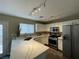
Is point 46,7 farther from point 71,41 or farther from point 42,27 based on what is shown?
point 42,27

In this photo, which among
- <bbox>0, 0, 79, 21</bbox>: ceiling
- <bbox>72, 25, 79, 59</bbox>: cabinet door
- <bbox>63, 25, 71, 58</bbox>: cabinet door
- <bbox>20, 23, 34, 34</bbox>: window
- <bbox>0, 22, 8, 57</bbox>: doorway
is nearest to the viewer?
<bbox>0, 0, 79, 21</bbox>: ceiling

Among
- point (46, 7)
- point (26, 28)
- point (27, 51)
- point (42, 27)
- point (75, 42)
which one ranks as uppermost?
point (46, 7)

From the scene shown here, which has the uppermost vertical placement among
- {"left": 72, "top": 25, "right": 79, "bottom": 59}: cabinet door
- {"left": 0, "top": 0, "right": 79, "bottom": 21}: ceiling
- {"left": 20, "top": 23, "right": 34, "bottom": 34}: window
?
{"left": 0, "top": 0, "right": 79, "bottom": 21}: ceiling

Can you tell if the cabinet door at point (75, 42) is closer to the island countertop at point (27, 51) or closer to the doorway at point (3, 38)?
the island countertop at point (27, 51)

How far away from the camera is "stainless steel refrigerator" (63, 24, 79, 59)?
416 centimetres

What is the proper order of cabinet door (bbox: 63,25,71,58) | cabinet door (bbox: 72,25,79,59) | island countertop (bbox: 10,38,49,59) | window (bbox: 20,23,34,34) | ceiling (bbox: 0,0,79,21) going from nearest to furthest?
island countertop (bbox: 10,38,49,59) < ceiling (bbox: 0,0,79,21) < cabinet door (bbox: 72,25,79,59) < cabinet door (bbox: 63,25,71,58) < window (bbox: 20,23,34,34)

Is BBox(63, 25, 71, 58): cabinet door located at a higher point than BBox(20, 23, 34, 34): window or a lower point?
lower

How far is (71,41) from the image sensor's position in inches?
176

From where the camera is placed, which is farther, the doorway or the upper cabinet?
the upper cabinet

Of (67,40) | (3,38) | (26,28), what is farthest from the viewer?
(26,28)

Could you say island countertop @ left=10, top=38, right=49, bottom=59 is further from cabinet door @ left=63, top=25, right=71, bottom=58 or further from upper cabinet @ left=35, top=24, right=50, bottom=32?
upper cabinet @ left=35, top=24, right=50, bottom=32

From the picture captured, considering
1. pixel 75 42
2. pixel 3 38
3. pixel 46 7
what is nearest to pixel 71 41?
pixel 75 42

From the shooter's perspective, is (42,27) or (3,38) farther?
(42,27)

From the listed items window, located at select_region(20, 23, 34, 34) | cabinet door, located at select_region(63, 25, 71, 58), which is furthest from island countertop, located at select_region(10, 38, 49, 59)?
window, located at select_region(20, 23, 34, 34)
